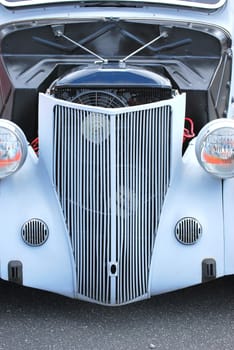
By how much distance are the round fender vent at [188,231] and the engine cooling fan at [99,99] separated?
829 millimetres

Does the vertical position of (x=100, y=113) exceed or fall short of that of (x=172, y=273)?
it exceeds it

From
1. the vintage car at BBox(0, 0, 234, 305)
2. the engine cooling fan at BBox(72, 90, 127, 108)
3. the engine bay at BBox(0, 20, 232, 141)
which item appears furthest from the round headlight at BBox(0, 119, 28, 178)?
the engine bay at BBox(0, 20, 232, 141)

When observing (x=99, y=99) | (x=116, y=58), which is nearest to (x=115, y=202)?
(x=99, y=99)

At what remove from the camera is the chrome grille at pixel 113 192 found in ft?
14.2

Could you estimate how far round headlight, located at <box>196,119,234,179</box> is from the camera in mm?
4375

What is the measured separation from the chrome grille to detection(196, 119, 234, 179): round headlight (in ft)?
0.67

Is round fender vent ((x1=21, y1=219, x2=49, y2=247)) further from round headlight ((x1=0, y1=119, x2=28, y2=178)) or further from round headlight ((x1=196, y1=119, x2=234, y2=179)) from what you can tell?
round headlight ((x1=196, y1=119, x2=234, y2=179))

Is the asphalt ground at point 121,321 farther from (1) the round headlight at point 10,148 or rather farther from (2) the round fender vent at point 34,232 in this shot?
(1) the round headlight at point 10,148

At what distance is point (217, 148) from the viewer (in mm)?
4398

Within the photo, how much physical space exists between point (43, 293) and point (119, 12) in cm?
206

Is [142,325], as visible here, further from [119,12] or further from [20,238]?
[119,12]

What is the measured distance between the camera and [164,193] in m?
4.46

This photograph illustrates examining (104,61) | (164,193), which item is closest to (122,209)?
(164,193)

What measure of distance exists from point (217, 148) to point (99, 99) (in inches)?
32.2
